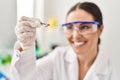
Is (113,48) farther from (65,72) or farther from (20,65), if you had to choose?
(20,65)

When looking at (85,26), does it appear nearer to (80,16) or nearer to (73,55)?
(80,16)

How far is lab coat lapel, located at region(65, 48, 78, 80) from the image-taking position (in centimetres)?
120

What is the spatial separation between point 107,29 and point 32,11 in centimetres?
60

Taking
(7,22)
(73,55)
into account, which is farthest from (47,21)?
(73,55)

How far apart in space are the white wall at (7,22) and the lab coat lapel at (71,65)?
27.9 inches

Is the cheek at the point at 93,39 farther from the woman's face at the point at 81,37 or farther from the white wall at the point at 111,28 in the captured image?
the white wall at the point at 111,28

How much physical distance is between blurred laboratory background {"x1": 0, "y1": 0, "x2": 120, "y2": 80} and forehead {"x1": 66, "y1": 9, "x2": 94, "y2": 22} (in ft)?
0.91

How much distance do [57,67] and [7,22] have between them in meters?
0.75

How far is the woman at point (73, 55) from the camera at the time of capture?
1094 millimetres

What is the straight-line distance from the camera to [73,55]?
4.15 ft

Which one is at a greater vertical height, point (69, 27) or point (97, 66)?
point (69, 27)

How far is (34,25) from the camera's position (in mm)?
1048

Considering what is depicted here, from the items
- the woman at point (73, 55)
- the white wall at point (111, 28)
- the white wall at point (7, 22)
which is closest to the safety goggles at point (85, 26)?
the woman at point (73, 55)

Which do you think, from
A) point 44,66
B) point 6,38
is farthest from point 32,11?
point 44,66
